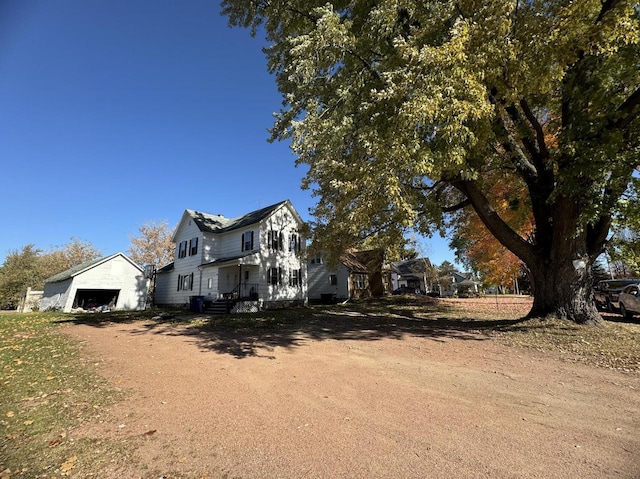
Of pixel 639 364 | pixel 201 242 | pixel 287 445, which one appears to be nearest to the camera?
pixel 287 445

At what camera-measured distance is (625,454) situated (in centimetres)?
343

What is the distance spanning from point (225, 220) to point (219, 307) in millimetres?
10385

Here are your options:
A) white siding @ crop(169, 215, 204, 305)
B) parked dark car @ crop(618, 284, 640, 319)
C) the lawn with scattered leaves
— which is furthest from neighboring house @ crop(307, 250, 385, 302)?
the lawn with scattered leaves

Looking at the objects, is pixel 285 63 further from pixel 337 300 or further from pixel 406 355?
pixel 337 300

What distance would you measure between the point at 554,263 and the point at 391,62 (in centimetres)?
802

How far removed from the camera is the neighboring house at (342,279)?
101 ft

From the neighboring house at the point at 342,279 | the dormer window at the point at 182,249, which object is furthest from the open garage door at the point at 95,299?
the neighboring house at the point at 342,279

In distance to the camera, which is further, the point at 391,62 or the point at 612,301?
the point at 612,301

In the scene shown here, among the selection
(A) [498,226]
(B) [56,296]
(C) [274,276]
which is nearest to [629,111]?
(A) [498,226]

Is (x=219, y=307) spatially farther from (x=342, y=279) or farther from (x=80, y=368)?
(x=80, y=368)

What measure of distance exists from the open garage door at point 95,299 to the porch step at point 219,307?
36.8 feet

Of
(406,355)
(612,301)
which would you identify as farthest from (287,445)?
(612,301)

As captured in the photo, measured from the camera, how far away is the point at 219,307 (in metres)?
21.9

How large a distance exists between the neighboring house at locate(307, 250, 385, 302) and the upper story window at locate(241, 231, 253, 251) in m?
7.83
